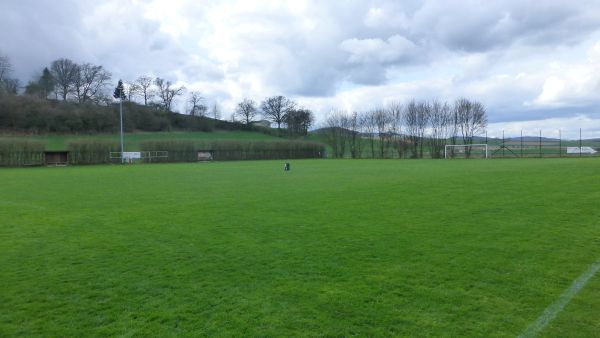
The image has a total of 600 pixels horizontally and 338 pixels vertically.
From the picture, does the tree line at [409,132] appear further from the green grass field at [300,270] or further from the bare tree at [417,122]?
the green grass field at [300,270]

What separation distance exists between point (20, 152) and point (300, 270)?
173 ft

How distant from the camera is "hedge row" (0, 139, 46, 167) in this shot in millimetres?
46156

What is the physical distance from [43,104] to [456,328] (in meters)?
84.5

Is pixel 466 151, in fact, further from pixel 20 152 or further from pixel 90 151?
pixel 20 152

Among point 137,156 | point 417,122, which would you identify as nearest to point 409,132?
point 417,122

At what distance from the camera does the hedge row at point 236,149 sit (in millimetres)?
60594

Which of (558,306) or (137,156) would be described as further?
(137,156)

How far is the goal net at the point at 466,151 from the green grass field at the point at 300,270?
56.4m

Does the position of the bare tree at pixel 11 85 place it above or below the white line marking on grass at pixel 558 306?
above

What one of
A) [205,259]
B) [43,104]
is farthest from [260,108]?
[205,259]

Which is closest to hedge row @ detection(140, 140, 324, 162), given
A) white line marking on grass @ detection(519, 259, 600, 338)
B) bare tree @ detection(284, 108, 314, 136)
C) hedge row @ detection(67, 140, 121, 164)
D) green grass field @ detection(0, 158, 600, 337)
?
hedge row @ detection(67, 140, 121, 164)

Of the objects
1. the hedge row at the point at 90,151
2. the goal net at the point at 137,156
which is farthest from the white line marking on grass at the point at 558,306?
the hedge row at the point at 90,151

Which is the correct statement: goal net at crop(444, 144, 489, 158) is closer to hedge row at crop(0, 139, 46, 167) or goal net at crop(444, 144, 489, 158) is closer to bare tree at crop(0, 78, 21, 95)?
hedge row at crop(0, 139, 46, 167)

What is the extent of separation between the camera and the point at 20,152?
4716cm
